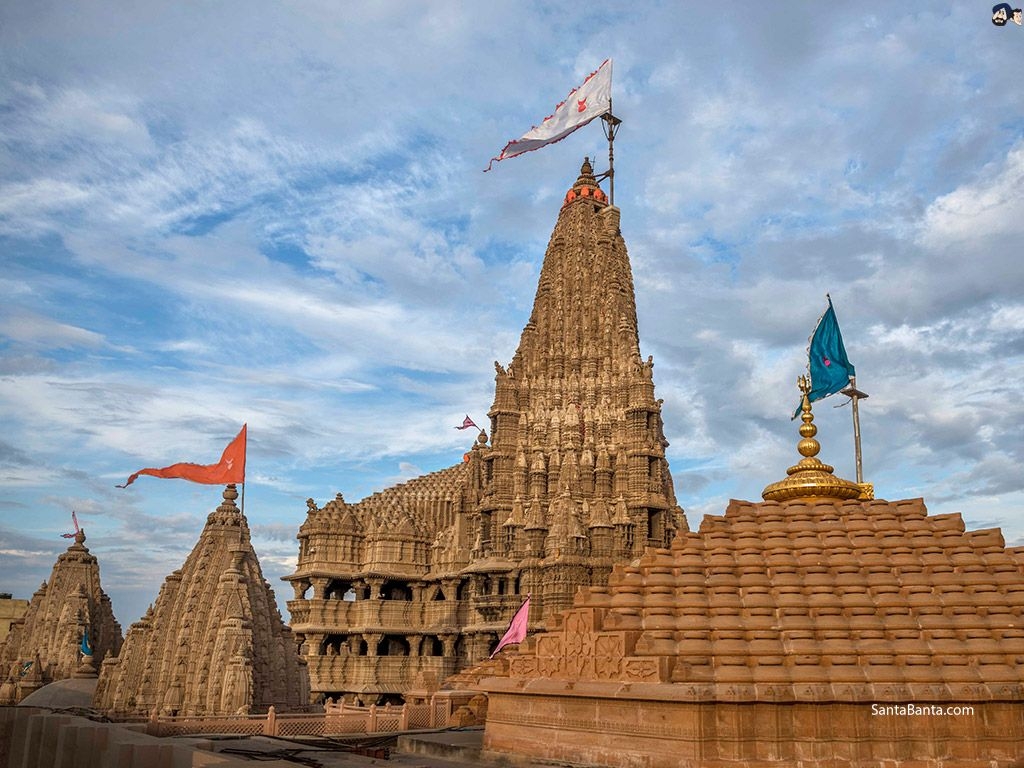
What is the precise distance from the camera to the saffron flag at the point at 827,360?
25.6 m

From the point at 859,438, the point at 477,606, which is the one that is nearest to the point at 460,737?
the point at 859,438

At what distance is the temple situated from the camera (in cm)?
1434

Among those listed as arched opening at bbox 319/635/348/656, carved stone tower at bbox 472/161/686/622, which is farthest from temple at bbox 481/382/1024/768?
arched opening at bbox 319/635/348/656

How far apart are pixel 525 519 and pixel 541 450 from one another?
5008 mm

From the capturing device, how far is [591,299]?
55031 mm

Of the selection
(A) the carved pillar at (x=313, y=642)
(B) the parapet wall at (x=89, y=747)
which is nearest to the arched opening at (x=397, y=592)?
(A) the carved pillar at (x=313, y=642)

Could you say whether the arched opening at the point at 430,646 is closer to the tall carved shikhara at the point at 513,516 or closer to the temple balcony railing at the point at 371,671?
the tall carved shikhara at the point at 513,516

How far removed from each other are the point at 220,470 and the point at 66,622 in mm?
25263

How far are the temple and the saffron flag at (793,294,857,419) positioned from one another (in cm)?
778

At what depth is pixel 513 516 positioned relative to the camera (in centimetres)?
4828

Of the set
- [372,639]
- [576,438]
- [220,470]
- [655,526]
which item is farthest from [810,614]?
[372,639]

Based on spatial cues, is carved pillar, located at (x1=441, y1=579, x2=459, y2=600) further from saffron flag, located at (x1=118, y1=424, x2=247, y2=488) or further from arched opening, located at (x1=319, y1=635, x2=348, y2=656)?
saffron flag, located at (x1=118, y1=424, x2=247, y2=488)

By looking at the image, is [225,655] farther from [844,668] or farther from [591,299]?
[591,299]

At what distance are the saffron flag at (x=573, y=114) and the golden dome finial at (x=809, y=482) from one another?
31080 millimetres
